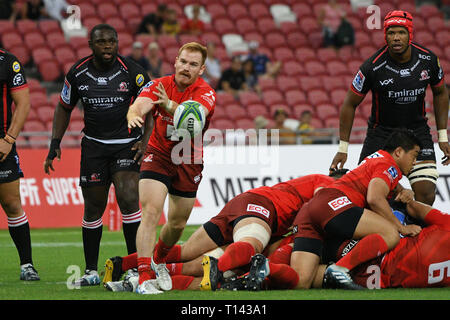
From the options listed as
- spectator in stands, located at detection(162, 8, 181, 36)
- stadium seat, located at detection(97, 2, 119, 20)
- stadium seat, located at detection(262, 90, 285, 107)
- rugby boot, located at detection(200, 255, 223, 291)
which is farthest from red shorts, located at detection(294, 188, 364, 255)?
stadium seat, located at detection(97, 2, 119, 20)

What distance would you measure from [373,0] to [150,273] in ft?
54.1

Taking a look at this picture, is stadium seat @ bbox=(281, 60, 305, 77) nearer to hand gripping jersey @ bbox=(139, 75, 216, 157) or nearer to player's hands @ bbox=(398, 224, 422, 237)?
hand gripping jersey @ bbox=(139, 75, 216, 157)

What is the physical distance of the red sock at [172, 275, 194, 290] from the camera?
6578 mm

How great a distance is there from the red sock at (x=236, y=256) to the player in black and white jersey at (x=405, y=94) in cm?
218

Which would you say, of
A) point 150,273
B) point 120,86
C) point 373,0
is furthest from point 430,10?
point 150,273

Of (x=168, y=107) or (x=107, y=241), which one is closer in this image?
(x=168, y=107)

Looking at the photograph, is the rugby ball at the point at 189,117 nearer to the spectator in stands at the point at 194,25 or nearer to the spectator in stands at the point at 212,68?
the spectator in stands at the point at 212,68

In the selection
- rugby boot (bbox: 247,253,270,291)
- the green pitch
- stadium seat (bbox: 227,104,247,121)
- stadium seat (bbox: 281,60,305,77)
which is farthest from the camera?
stadium seat (bbox: 281,60,305,77)

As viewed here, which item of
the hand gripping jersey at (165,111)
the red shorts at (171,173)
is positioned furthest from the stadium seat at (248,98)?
the red shorts at (171,173)

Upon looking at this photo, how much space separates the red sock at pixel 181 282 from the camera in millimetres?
6578

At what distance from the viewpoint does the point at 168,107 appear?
664 cm

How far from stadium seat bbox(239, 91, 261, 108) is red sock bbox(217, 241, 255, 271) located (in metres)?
11.2

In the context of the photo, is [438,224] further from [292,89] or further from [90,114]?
[292,89]

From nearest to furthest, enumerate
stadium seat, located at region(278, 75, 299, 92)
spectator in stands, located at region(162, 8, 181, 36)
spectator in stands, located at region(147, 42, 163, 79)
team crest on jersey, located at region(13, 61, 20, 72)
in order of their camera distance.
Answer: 1. team crest on jersey, located at region(13, 61, 20, 72)
2. spectator in stands, located at region(147, 42, 163, 79)
3. stadium seat, located at region(278, 75, 299, 92)
4. spectator in stands, located at region(162, 8, 181, 36)
